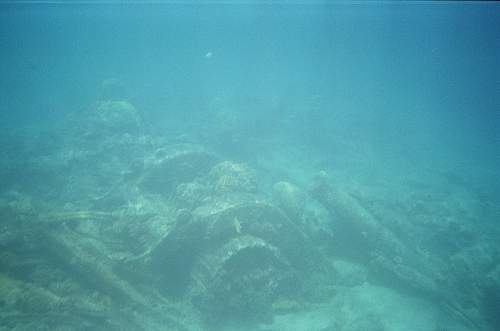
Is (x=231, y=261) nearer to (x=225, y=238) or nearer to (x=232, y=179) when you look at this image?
(x=225, y=238)

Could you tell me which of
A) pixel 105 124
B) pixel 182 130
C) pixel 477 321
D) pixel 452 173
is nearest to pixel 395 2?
pixel 452 173

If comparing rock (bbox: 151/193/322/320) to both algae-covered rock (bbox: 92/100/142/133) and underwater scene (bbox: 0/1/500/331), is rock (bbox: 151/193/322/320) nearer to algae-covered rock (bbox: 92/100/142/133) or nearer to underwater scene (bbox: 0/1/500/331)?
underwater scene (bbox: 0/1/500/331)

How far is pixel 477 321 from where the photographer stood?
26.3 ft

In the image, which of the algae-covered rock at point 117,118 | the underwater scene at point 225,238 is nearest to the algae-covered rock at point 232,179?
the underwater scene at point 225,238

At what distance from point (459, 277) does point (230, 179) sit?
7753 mm

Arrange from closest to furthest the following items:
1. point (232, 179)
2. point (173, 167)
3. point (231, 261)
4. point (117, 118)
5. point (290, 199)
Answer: point (231, 261) → point (232, 179) → point (290, 199) → point (173, 167) → point (117, 118)

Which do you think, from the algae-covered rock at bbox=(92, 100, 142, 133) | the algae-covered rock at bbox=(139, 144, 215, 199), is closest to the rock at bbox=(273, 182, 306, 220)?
the algae-covered rock at bbox=(139, 144, 215, 199)

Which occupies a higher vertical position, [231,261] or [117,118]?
[117,118]

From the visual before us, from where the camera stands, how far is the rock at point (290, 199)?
34.3 feet

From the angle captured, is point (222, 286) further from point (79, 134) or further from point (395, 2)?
point (395, 2)

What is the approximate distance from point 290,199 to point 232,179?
90.5 inches

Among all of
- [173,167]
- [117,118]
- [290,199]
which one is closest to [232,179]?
[290,199]

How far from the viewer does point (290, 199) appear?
1076 cm

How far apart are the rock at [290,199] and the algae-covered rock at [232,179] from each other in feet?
4.23
